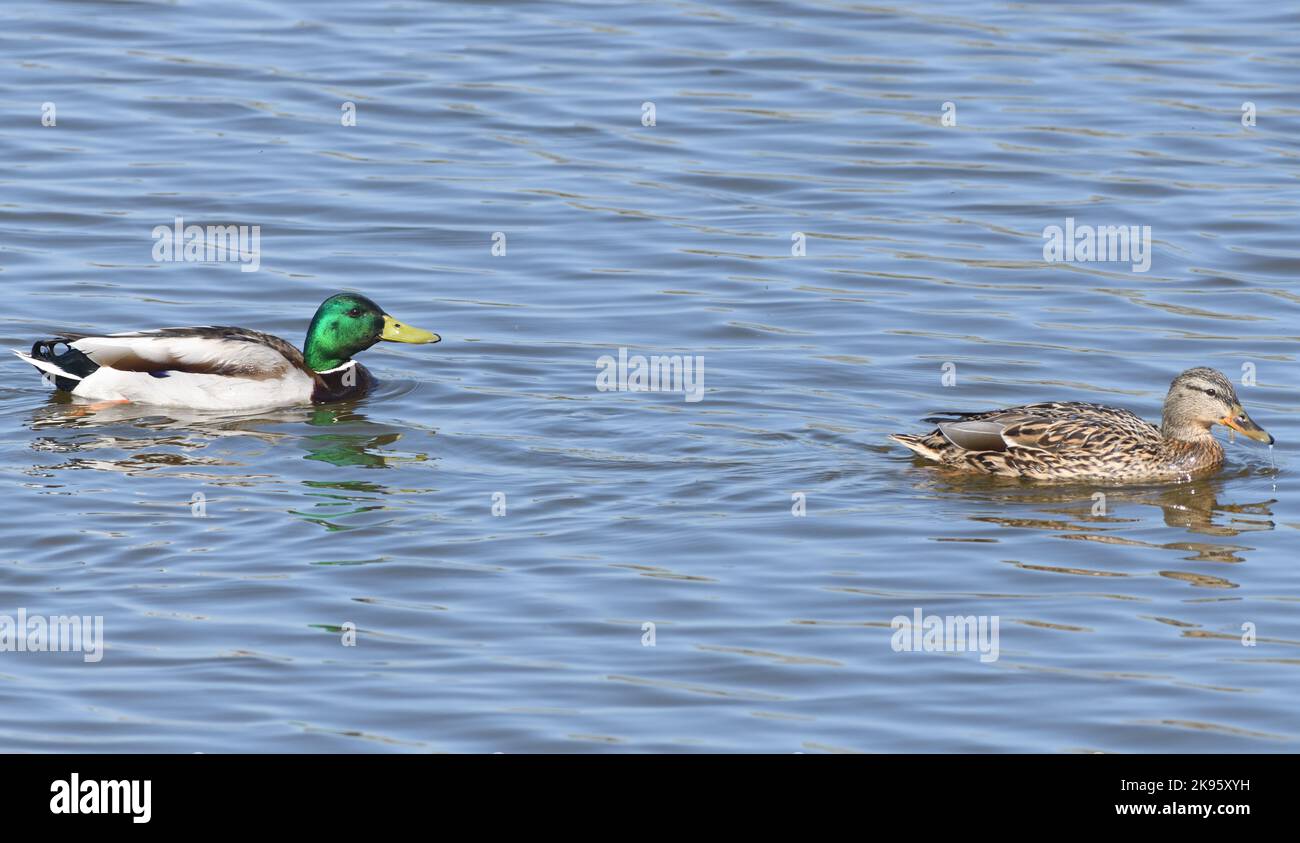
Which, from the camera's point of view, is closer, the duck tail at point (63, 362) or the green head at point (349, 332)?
the duck tail at point (63, 362)

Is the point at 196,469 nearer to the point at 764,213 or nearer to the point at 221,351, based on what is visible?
the point at 221,351

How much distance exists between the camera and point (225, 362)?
13.8 metres

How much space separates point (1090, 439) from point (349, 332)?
4910 mm

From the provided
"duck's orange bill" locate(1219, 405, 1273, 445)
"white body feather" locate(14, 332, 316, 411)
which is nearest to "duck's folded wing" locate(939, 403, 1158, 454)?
"duck's orange bill" locate(1219, 405, 1273, 445)

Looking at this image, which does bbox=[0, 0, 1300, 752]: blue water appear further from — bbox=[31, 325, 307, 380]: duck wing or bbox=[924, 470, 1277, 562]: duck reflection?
bbox=[31, 325, 307, 380]: duck wing

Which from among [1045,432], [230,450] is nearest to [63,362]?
[230,450]

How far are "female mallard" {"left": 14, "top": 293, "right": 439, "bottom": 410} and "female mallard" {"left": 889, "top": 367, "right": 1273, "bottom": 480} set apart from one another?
3.79 meters

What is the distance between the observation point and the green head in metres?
14.2

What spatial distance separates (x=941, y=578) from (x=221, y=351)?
5335 millimetres

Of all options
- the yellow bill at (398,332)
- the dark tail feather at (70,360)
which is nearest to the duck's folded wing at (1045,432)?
the yellow bill at (398,332)

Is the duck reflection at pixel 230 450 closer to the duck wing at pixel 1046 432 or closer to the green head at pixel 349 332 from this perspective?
the green head at pixel 349 332

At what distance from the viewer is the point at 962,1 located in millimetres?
23734

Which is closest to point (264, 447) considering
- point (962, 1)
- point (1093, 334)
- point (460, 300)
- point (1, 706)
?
point (460, 300)

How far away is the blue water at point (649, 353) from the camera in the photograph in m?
9.00
